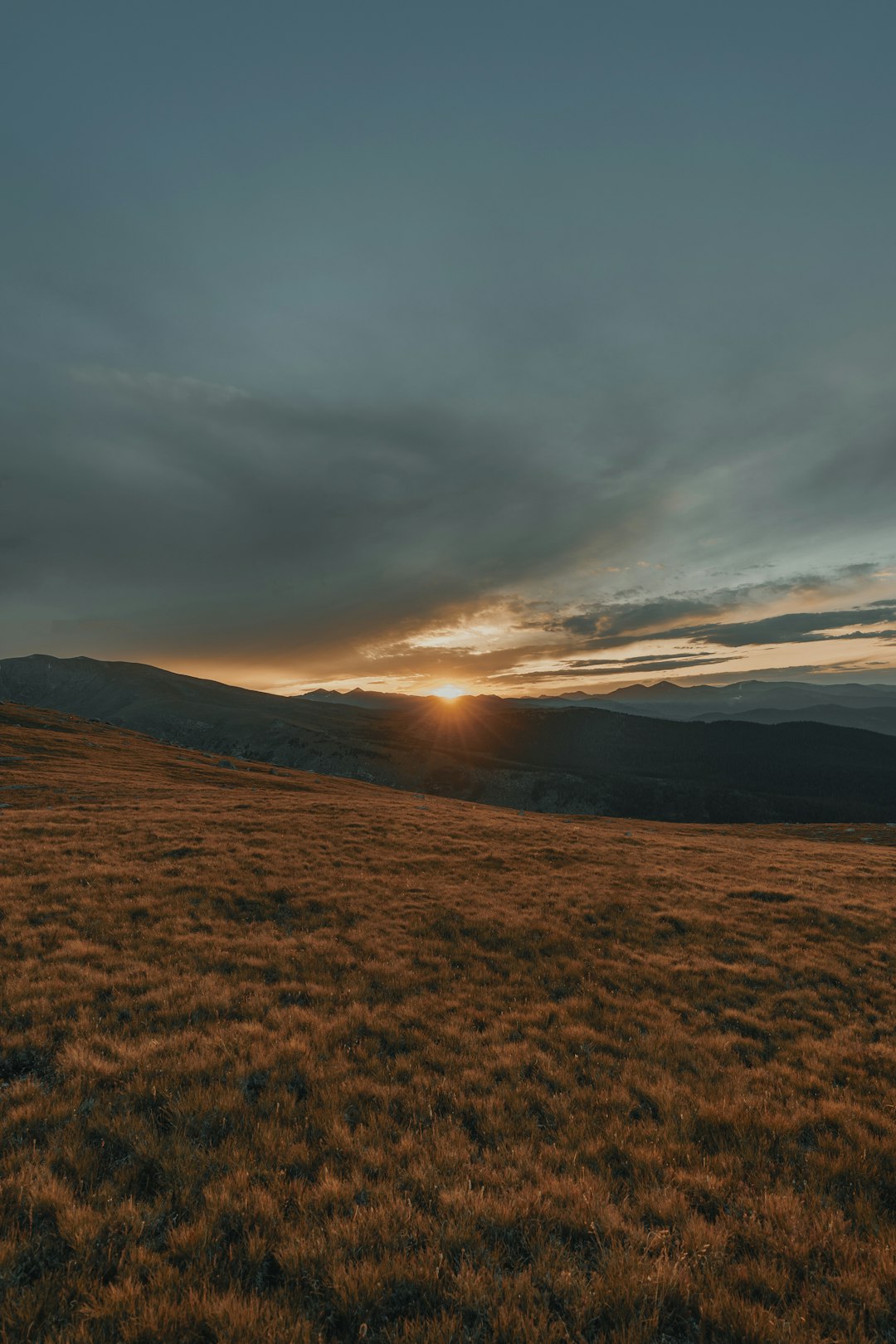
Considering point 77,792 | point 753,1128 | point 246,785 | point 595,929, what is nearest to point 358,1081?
point 753,1128

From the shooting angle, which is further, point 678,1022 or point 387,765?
point 387,765

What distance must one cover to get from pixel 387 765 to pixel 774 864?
16258 centimetres

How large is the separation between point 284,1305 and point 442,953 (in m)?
9.62

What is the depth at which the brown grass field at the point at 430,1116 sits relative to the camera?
15.7 ft

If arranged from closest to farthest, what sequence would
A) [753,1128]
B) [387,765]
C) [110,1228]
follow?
[110,1228], [753,1128], [387,765]

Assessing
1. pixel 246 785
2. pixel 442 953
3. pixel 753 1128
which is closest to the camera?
pixel 753 1128

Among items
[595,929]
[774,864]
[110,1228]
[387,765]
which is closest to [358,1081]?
[110,1228]

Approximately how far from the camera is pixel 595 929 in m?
16.5

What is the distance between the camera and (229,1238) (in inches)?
A: 212

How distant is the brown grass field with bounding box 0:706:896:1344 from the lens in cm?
479

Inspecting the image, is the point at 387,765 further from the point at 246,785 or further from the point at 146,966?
the point at 146,966

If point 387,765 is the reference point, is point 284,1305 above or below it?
above

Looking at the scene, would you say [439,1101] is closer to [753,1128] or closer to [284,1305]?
[284,1305]

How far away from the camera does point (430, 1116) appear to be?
7.54m
